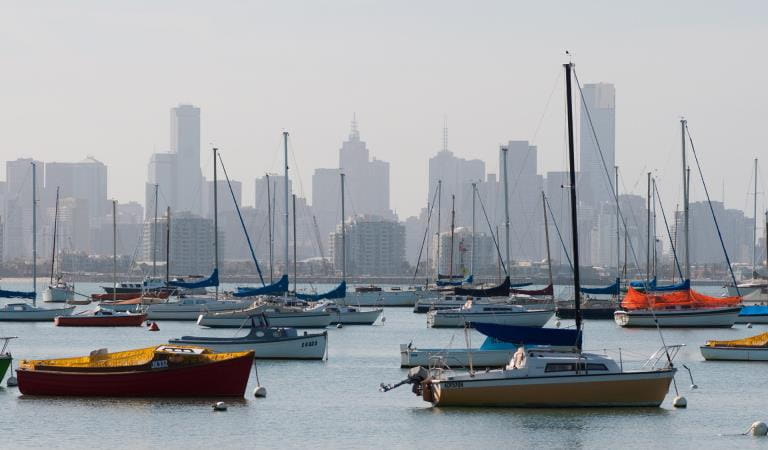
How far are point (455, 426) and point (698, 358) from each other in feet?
92.5

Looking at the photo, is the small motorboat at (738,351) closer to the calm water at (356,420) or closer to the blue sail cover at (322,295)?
the calm water at (356,420)

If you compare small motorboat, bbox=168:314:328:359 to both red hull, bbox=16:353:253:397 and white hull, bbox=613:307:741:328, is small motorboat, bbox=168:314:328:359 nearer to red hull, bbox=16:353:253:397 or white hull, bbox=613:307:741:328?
red hull, bbox=16:353:253:397

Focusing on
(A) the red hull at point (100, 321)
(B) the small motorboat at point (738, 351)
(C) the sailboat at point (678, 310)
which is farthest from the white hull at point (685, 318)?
(A) the red hull at point (100, 321)

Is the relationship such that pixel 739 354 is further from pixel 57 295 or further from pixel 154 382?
pixel 57 295

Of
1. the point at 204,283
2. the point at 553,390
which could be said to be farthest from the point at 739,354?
the point at 204,283

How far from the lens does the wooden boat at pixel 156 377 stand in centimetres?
5372

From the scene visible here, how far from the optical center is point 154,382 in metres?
53.7

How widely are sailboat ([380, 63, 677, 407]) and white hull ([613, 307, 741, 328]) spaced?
46.0m

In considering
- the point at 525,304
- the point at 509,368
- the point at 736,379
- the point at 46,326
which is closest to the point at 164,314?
the point at 46,326

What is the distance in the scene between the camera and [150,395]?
54.0 metres

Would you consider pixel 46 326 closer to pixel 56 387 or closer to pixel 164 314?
pixel 164 314

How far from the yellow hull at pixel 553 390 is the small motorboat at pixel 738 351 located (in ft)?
67.7

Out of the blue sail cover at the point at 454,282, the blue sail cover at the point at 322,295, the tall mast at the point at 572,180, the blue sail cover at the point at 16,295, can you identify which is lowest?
the blue sail cover at the point at 16,295

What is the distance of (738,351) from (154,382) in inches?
1112
